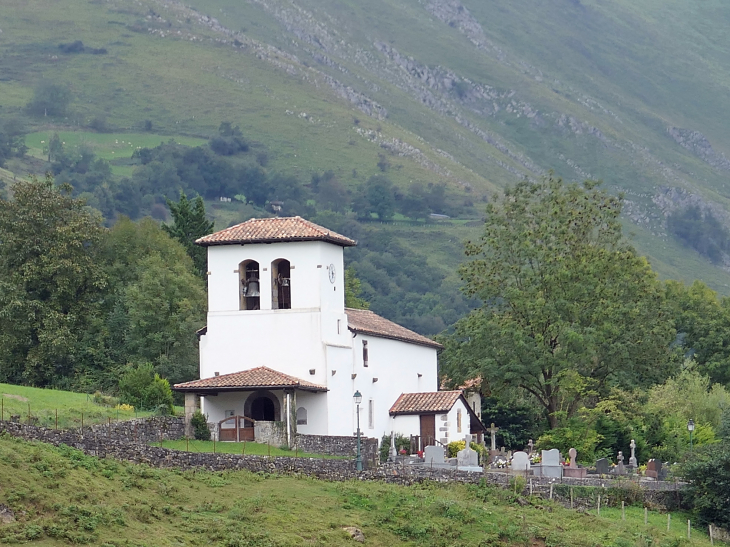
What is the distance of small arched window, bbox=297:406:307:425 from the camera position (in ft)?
192

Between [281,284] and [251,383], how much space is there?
18.9ft

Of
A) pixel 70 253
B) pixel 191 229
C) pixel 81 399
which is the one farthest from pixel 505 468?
pixel 191 229

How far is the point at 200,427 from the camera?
55.8 m

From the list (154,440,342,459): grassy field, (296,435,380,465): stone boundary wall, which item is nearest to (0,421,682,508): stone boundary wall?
(296,435,380,465): stone boundary wall

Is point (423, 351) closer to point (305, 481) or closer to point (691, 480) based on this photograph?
point (691, 480)

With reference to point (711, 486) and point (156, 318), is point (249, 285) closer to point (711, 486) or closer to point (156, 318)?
point (156, 318)

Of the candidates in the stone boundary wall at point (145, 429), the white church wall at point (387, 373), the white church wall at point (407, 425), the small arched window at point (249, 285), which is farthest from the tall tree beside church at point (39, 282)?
the white church wall at point (407, 425)

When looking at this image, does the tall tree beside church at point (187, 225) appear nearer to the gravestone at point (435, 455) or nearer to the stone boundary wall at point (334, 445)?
the stone boundary wall at point (334, 445)

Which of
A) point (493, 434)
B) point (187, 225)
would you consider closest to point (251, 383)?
point (493, 434)

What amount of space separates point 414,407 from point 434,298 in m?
134

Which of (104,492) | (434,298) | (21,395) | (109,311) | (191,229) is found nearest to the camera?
(104,492)

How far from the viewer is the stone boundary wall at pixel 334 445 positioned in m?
53.8

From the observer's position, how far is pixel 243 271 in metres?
60.5

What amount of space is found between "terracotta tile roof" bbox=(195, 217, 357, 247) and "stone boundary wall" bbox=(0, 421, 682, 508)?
38.0 ft
